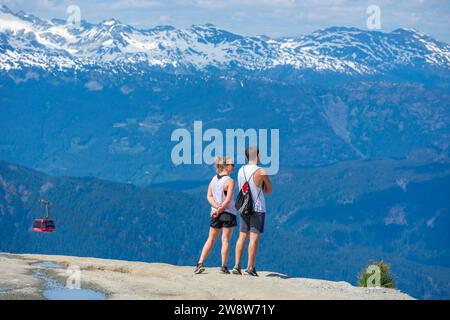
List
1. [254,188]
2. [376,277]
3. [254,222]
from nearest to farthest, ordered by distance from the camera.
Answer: [254,188] < [254,222] < [376,277]

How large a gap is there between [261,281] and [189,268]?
4396 mm

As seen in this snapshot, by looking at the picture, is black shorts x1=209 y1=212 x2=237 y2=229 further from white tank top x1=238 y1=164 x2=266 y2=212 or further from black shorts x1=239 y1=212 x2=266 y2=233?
white tank top x1=238 y1=164 x2=266 y2=212

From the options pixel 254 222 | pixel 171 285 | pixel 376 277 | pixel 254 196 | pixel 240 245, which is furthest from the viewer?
pixel 376 277

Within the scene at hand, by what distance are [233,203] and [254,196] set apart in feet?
2.30

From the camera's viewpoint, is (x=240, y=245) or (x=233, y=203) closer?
(x=233, y=203)

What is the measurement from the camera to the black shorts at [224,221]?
31797 millimetres

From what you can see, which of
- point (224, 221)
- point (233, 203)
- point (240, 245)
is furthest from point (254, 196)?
point (240, 245)

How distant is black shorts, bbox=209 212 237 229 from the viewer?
104 ft

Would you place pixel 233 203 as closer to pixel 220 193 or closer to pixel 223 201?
pixel 223 201

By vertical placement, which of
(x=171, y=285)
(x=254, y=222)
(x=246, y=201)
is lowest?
(x=171, y=285)

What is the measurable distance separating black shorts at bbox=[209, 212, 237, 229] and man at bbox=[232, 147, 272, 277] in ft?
0.95

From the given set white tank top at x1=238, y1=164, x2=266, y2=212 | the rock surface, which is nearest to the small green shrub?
the rock surface

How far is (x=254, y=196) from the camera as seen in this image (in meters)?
31.5
